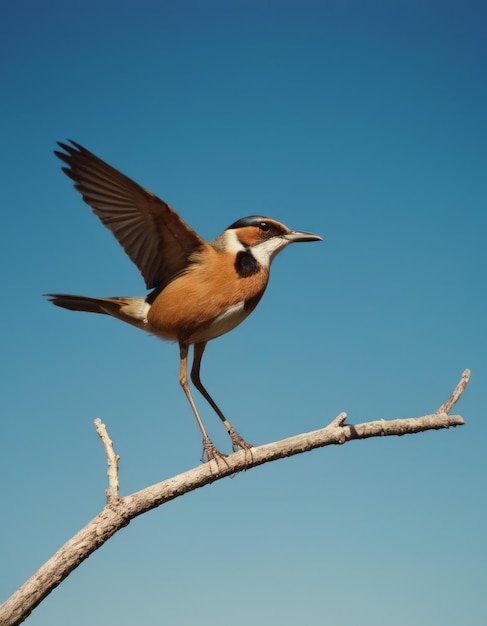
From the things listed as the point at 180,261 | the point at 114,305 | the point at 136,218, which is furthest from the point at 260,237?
the point at 114,305

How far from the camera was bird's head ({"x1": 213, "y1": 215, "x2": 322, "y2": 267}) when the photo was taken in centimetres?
720

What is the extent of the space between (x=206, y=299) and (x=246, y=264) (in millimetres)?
579

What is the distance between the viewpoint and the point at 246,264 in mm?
7004

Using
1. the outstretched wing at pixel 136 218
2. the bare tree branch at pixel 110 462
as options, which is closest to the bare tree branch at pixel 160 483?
the bare tree branch at pixel 110 462

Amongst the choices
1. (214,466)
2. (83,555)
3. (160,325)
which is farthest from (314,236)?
(83,555)

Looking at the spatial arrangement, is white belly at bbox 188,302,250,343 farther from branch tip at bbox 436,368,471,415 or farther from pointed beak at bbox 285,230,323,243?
branch tip at bbox 436,368,471,415

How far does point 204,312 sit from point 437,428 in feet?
8.18

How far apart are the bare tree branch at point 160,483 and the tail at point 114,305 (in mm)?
1487

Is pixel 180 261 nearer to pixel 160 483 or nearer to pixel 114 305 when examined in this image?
pixel 114 305

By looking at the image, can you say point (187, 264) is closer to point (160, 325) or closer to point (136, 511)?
point (160, 325)

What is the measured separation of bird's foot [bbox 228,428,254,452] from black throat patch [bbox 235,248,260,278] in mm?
1576

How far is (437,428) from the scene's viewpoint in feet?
22.4

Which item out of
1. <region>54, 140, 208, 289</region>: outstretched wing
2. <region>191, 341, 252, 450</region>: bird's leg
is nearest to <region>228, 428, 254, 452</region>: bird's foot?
<region>191, 341, 252, 450</region>: bird's leg

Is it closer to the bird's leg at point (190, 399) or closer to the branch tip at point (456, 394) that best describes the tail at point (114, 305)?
the bird's leg at point (190, 399)
